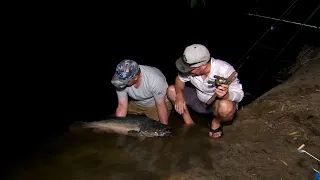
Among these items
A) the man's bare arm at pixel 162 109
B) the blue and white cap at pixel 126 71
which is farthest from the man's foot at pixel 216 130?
the blue and white cap at pixel 126 71

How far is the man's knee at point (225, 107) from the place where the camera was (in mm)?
4105

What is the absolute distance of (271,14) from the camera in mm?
11164

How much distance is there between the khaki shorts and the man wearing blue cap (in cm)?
3

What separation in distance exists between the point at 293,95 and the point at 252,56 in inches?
160

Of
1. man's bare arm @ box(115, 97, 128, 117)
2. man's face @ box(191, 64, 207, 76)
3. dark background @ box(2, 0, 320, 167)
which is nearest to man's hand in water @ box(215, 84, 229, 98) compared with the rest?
man's face @ box(191, 64, 207, 76)

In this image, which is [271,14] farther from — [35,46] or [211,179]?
[35,46]

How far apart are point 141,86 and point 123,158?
4.15ft

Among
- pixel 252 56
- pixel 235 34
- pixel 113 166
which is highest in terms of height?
pixel 235 34

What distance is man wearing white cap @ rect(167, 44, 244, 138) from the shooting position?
389cm

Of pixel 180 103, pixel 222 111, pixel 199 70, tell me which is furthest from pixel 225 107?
pixel 180 103

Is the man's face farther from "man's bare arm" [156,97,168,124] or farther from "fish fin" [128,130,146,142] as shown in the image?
"fish fin" [128,130,146,142]

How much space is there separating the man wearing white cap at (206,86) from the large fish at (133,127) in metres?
0.51

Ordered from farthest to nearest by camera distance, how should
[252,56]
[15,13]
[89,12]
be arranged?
[89,12] < [15,13] < [252,56]

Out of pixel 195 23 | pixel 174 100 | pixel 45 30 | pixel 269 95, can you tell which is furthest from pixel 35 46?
pixel 269 95
